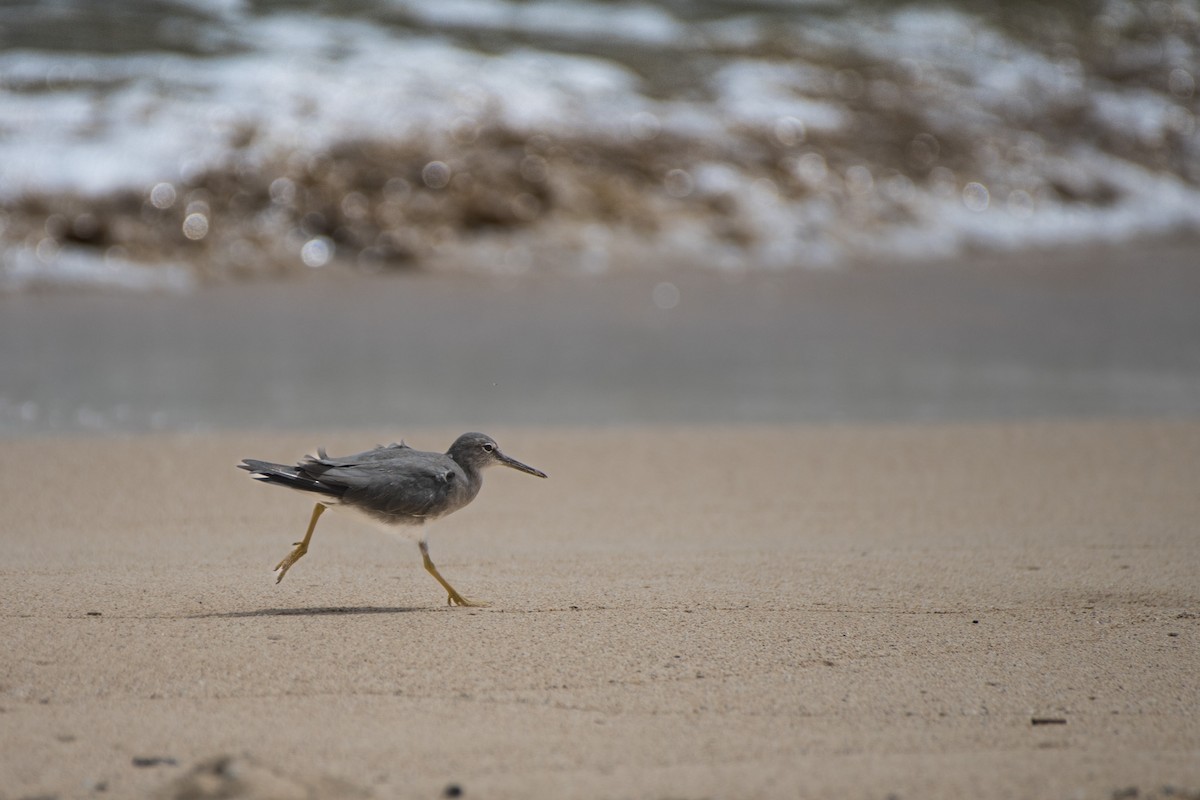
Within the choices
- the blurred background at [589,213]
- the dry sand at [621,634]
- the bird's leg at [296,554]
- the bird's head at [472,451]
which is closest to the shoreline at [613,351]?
the blurred background at [589,213]

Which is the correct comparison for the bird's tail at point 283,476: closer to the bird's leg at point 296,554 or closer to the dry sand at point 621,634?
the bird's leg at point 296,554

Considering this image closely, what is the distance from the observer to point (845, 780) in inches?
116

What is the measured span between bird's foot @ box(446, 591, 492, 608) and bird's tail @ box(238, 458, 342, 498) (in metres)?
0.56

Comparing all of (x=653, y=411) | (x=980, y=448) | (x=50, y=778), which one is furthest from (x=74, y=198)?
(x=50, y=778)

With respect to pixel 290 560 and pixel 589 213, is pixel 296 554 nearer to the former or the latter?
pixel 290 560

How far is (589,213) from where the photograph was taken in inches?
503

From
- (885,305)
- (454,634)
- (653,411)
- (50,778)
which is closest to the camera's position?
(50,778)

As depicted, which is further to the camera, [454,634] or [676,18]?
[676,18]

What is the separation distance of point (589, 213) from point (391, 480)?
29.6ft

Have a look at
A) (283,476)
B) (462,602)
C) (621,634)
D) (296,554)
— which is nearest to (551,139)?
(296,554)

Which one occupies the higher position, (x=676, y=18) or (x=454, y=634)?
(x=676, y=18)

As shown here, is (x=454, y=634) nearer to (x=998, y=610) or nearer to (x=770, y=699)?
(x=770, y=699)

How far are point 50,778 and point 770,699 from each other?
1.81 m

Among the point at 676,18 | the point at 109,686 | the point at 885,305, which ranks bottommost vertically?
the point at 109,686
